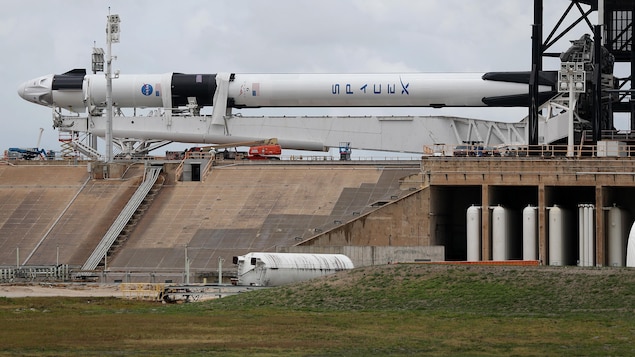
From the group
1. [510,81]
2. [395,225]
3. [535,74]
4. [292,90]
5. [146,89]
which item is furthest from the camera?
[146,89]

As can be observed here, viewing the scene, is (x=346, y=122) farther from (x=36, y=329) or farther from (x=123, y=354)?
(x=123, y=354)

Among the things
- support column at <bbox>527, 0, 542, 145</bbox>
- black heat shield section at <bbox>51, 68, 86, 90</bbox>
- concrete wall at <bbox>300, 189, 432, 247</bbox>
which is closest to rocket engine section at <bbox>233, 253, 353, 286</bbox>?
concrete wall at <bbox>300, 189, 432, 247</bbox>

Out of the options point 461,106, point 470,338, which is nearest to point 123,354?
point 470,338

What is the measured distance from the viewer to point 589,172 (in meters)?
81.5

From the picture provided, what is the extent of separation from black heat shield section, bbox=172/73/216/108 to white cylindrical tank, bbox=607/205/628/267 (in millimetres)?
33240

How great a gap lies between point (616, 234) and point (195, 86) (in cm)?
3499

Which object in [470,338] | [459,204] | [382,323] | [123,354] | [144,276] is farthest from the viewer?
[459,204]

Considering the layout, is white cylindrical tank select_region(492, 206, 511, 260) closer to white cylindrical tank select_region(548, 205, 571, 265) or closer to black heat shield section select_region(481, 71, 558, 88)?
white cylindrical tank select_region(548, 205, 571, 265)

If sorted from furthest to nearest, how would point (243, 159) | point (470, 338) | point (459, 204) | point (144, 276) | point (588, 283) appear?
point (243, 159) < point (459, 204) < point (144, 276) < point (588, 283) < point (470, 338)

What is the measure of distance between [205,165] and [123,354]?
5391 cm

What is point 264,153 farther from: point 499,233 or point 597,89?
point 597,89

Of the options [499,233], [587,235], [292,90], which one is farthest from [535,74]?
[292,90]

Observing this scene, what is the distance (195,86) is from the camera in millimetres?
103188

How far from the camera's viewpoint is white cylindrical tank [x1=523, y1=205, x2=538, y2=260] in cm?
8150
